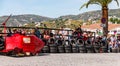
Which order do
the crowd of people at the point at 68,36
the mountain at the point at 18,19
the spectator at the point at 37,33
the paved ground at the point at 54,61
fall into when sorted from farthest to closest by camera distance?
the mountain at the point at 18,19 → the crowd of people at the point at 68,36 → the spectator at the point at 37,33 → the paved ground at the point at 54,61

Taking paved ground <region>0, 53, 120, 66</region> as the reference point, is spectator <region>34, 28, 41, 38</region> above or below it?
above

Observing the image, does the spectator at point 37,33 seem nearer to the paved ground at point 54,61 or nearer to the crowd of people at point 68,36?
the crowd of people at point 68,36

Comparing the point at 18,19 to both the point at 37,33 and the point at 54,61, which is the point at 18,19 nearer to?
the point at 37,33

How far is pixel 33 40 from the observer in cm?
2130

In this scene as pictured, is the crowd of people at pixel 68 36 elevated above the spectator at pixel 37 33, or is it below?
below

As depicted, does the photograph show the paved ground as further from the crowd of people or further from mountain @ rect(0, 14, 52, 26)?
mountain @ rect(0, 14, 52, 26)

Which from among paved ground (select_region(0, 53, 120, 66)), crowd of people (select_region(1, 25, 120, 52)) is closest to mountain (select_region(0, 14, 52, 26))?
crowd of people (select_region(1, 25, 120, 52))

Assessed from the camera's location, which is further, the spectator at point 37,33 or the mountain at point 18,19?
the mountain at point 18,19

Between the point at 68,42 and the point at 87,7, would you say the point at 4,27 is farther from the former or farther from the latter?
the point at 87,7

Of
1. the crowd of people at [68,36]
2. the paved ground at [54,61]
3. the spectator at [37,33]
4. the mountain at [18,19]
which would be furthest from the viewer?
the mountain at [18,19]

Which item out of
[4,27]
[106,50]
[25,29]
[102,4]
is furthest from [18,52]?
[102,4]

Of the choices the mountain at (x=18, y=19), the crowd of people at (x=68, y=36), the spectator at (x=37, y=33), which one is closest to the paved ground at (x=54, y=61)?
the crowd of people at (x=68, y=36)

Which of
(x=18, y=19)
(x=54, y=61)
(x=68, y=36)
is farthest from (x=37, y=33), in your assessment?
(x=18, y=19)

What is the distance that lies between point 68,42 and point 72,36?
1.67 feet
